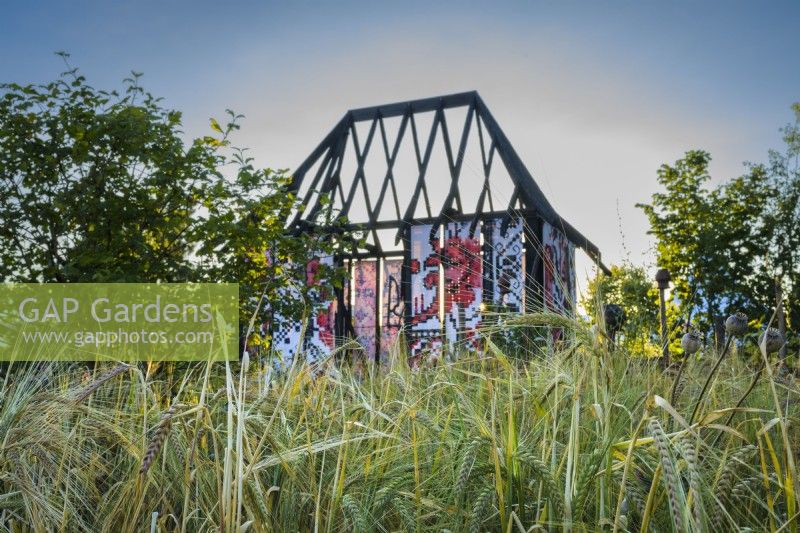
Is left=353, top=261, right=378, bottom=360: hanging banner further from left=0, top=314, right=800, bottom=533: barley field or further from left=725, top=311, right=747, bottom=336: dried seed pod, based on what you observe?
left=725, top=311, right=747, bottom=336: dried seed pod

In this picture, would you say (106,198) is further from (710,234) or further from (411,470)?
(710,234)

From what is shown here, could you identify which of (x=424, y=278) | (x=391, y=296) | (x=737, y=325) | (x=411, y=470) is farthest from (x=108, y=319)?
(x=391, y=296)

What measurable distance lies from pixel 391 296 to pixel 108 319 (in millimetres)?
8348

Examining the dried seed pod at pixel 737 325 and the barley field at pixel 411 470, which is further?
the dried seed pod at pixel 737 325

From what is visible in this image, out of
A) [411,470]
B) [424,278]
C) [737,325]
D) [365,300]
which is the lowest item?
[411,470]

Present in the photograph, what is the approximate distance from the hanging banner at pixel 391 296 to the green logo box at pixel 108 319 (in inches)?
304

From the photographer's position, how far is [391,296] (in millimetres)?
13008

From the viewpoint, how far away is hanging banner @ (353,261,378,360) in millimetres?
13086

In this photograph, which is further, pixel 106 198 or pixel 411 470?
pixel 106 198

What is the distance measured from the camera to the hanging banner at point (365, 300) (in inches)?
515

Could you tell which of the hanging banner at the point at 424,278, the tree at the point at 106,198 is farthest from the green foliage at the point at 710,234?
the tree at the point at 106,198

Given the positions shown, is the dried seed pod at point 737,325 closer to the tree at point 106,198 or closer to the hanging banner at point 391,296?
the tree at point 106,198

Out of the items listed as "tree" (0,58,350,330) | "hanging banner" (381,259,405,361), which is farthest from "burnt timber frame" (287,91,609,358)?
"tree" (0,58,350,330)

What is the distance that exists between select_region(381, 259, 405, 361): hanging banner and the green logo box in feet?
25.3
